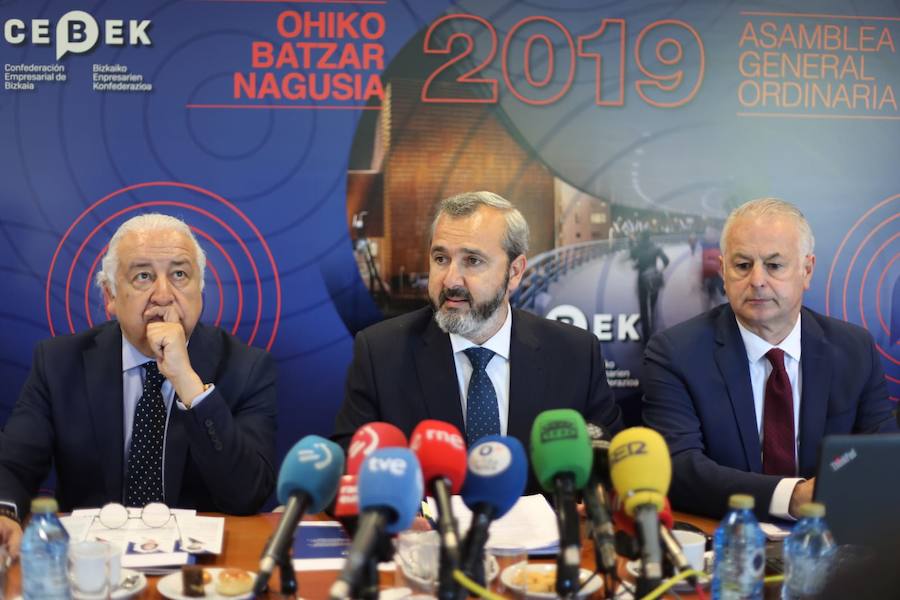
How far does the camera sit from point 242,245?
3.74m

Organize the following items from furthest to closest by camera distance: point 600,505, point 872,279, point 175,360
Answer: point 872,279 → point 175,360 → point 600,505

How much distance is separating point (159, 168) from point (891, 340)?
2984 millimetres

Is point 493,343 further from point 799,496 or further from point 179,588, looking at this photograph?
point 179,588

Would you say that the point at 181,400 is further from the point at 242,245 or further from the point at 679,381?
the point at 679,381

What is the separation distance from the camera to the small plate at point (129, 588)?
1.88 metres

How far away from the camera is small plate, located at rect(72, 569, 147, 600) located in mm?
1884

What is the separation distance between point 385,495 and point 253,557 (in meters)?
0.90

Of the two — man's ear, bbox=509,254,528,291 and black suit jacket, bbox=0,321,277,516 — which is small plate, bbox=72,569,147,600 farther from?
man's ear, bbox=509,254,528,291

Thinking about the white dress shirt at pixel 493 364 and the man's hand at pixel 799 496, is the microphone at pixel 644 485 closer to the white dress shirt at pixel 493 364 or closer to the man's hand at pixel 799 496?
the man's hand at pixel 799 496

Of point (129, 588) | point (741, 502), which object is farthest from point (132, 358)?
point (741, 502)

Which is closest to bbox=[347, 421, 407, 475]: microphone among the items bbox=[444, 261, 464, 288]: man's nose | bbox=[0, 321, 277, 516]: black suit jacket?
bbox=[0, 321, 277, 516]: black suit jacket

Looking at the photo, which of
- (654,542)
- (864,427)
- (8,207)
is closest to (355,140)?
(8,207)

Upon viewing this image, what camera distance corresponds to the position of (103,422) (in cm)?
292

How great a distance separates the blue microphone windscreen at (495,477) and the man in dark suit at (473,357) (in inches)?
51.4
